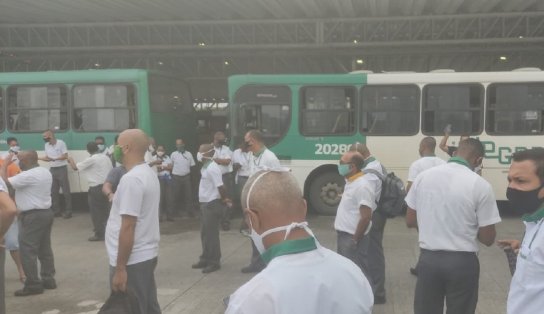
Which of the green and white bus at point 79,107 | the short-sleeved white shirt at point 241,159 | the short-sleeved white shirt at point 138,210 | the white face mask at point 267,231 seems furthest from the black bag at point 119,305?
the green and white bus at point 79,107

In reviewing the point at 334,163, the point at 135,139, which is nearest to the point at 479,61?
the point at 334,163

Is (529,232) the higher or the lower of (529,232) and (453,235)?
the higher

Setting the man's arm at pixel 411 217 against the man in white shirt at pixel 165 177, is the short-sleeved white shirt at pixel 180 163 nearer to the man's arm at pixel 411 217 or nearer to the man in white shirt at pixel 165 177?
the man in white shirt at pixel 165 177

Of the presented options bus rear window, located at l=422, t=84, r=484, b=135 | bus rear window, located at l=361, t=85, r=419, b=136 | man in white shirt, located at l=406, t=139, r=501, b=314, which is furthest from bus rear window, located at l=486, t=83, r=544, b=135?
man in white shirt, located at l=406, t=139, r=501, b=314

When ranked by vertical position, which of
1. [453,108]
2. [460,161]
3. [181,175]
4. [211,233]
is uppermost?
[453,108]

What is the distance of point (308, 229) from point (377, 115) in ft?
32.0

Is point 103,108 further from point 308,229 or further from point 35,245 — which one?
point 308,229

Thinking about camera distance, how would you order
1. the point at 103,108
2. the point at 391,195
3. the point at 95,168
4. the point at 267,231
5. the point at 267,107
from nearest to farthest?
1. the point at 267,231
2. the point at 391,195
3. the point at 95,168
4. the point at 267,107
5. the point at 103,108

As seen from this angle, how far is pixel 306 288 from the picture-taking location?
1632 millimetres

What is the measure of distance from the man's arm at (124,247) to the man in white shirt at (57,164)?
8342 mm

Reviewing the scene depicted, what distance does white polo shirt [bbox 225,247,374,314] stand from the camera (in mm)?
1572

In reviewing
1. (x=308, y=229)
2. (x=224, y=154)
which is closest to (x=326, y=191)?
(x=224, y=154)

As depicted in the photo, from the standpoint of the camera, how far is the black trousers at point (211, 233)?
7.21m

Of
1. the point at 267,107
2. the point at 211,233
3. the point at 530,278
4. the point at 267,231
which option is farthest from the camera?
the point at 267,107
